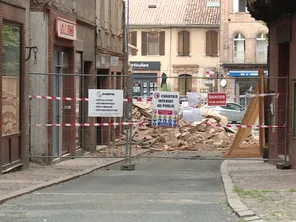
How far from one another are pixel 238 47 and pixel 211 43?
435cm

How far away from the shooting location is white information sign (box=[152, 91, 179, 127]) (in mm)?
15211

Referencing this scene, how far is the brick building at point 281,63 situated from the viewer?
47.4ft

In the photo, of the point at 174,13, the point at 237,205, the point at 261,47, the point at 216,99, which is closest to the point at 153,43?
the point at 174,13

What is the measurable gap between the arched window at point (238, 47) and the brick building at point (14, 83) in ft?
133

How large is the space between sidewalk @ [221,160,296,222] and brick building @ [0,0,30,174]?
4.91m

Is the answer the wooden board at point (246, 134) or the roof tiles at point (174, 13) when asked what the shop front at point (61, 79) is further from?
the roof tiles at point (174, 13)

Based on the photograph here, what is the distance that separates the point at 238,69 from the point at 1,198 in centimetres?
4564

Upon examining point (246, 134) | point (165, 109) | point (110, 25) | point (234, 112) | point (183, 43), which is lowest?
point (246, 134)

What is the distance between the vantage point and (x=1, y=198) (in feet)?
31.6

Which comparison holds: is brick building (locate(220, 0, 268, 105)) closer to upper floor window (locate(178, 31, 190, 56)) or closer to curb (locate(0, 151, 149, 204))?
upper floor window (locate(178, 31, 190, 56))

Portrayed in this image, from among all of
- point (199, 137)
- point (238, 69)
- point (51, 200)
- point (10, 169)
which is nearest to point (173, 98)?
point (10, 169)

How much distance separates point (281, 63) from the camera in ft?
52.6

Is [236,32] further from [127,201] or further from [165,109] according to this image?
[127,201]

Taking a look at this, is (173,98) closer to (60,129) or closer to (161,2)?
(60,129)
